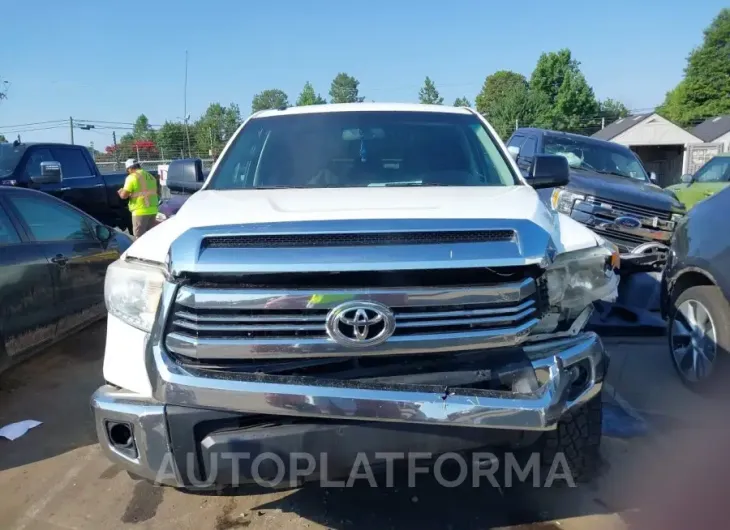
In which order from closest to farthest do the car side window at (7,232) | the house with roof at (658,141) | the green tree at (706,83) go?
the car side window at (7,232), the house with roof at (658,141), the green tree at (706,83)

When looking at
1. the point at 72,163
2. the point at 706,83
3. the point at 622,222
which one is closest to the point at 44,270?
the point at 622,222

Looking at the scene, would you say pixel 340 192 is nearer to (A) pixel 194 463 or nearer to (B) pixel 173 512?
(A) pixel 194 463

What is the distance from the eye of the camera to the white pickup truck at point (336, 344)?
2180 millimetres

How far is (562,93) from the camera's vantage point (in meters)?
57.9

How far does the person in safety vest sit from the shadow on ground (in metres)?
4.41

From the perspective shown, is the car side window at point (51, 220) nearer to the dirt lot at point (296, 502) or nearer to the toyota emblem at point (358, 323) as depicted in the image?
the dirt lot at point (296, 502)

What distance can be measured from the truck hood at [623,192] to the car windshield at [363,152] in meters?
4.19

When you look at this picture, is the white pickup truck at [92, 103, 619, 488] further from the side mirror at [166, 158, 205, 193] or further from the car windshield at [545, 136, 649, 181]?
the car windshield at [545, 136, 649, 181]

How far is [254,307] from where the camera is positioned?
7.27ft

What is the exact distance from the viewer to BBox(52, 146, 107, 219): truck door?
1057 centimetres

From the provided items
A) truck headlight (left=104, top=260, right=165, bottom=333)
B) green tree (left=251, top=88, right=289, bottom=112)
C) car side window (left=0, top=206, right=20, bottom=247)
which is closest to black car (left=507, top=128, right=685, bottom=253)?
car side window (left=0, top=206, right=20, bottom=247)

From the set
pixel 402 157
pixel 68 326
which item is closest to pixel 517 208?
pixel 402 157

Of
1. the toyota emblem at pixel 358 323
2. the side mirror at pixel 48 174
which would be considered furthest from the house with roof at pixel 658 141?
the toyota emblem at pixel 358 323

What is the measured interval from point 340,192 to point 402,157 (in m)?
0.77
